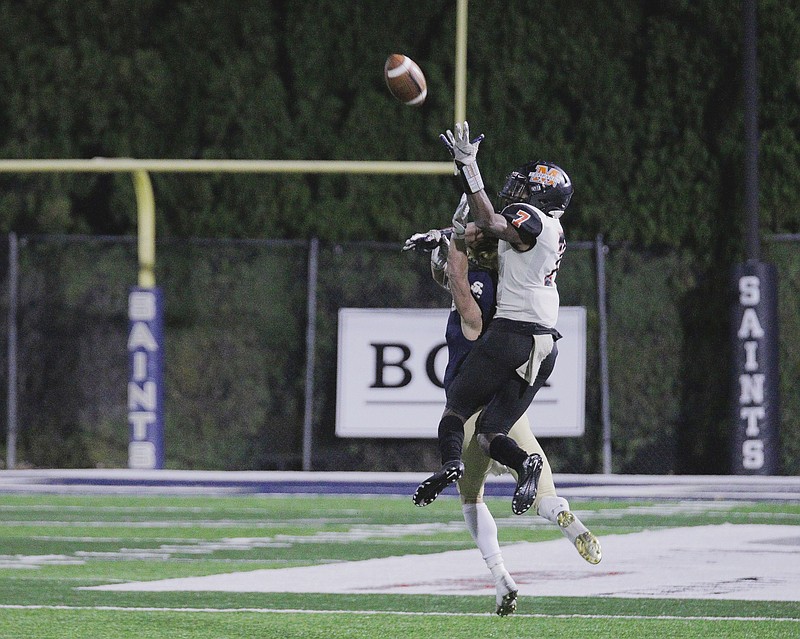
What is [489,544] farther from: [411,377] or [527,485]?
[411,377]

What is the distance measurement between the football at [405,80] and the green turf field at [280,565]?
2418mm

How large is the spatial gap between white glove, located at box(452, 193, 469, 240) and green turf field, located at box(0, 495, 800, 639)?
1.71m

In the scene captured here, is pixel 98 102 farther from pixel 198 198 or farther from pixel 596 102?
pixel 596 102

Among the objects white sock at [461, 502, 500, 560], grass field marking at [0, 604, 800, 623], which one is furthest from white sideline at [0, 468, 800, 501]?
white sock at [461, 502, 500, 560]

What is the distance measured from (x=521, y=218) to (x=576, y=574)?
2.81 meters

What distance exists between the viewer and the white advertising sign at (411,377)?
1563cm

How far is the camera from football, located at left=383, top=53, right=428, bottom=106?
297 inches

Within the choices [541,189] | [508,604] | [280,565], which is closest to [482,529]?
[508,604]

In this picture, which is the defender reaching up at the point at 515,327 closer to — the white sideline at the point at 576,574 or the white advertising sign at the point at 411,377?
the white sideline at the point at 576,574

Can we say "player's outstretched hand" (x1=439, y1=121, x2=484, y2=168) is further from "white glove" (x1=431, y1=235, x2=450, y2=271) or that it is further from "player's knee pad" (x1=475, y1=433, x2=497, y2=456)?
"player's knee pad" (x1=475, y1=433, x2=497, y2=456)

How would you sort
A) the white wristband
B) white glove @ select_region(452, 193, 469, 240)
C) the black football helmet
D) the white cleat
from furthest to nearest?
the black football helmet → white glove @ select_region(452, 193, 469, 240) → the white wristband → the white cleat

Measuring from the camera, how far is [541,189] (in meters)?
7.14

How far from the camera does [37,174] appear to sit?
687 inches

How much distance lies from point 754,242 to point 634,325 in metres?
1.59
